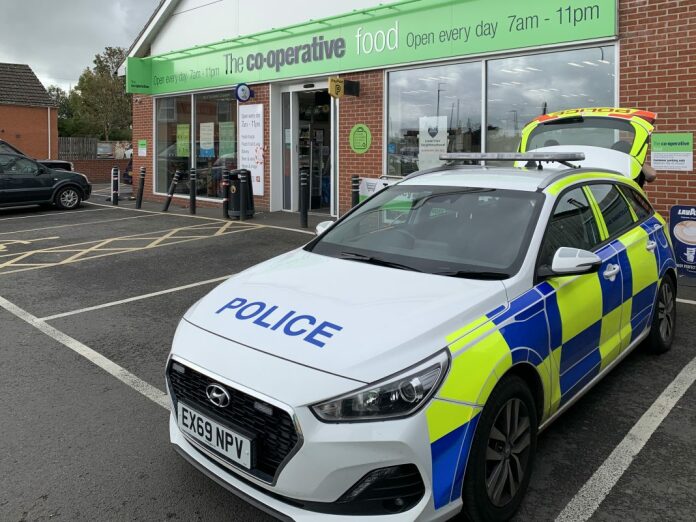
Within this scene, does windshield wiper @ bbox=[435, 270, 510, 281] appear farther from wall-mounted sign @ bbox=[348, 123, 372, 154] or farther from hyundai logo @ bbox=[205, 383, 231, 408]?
wall-mounted sign @ bbox=[348, 123, 372, 154]

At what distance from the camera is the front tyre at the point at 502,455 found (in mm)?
2518

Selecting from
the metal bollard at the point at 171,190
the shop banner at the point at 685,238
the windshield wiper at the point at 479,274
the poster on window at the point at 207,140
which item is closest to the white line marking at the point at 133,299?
the windshield wiper at the point at 479,274

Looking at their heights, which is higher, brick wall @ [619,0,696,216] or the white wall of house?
the white wall of house

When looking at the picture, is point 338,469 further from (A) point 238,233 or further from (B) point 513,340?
(A) point 238,233

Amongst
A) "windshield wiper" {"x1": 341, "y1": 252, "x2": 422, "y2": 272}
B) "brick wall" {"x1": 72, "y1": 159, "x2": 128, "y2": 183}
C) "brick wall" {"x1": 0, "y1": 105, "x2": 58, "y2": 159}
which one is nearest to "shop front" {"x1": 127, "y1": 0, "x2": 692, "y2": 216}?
"windshield wiper" {"x1": 341, "y1": 252, "x2": 422, "y2": 272}

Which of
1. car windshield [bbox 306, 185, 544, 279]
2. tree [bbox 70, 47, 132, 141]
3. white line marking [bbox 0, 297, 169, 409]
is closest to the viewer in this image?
car windshield [bbox 306, 185, 544, 279]

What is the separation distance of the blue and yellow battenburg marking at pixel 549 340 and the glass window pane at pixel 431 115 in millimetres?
6393

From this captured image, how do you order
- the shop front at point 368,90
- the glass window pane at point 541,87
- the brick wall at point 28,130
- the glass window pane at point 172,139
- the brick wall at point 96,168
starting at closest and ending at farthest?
the glass window pane at point 541,87 → the shop front at point 368,90 → the glass window pane at point 172,139 → the brick wall at point 96,168 → the brick wall at point 28,130

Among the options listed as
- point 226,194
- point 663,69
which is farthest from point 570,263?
point 226,194

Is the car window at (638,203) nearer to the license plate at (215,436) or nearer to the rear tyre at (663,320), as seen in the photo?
the rear tyre at (663,320)

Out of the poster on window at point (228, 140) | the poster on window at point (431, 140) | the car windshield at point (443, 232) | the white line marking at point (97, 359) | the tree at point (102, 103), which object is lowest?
the white line marking at point (97, 359)

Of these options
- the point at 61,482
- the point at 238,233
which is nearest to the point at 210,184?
the point at 238,233

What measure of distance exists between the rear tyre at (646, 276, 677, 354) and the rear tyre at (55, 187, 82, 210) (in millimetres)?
14666

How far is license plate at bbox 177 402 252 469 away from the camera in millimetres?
2543
